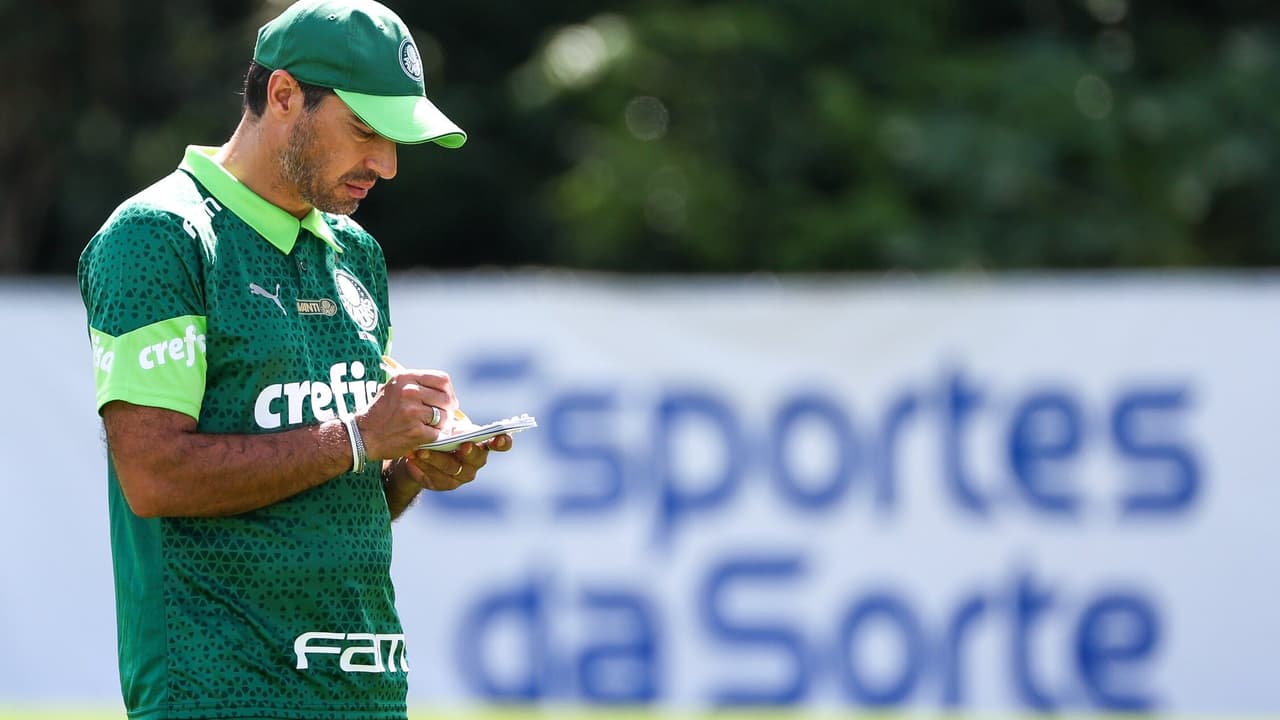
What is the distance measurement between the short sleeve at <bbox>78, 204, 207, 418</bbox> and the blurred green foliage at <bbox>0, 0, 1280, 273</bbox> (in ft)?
30.2

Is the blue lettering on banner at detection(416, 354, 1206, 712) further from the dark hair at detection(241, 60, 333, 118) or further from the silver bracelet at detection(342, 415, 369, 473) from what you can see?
the silver bracelet at detection(342, 415, 369, 473)

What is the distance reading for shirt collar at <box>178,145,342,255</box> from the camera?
9.41 feet

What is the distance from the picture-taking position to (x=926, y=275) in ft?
38.1

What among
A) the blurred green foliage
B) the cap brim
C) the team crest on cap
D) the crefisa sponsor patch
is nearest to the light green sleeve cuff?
the crefisa sponsor patch

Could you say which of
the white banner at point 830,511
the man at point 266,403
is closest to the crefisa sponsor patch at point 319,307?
the man at point 266,403

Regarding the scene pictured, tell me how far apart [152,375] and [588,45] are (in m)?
10.1

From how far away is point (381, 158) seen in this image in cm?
293

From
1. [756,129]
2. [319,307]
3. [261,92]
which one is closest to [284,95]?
[261,92]

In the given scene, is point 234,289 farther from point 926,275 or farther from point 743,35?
point 743,35

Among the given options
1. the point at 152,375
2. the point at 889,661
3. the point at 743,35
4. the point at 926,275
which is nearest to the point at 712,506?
the point at 889,661

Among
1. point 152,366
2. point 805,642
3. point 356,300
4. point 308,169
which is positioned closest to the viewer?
point 152,366

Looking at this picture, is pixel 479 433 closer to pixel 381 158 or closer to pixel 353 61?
pixel 381 158

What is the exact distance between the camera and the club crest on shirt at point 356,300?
2994 millimetres

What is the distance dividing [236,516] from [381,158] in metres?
0.60
